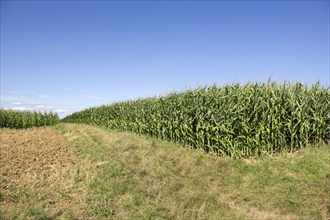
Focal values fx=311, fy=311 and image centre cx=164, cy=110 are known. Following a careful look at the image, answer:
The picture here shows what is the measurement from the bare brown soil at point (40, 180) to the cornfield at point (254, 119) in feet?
16.6

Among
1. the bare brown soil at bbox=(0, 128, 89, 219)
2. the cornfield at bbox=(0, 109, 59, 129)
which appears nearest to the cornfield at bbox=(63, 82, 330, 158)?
the bare brown soil at bbox=(0, 128, 89, 219)

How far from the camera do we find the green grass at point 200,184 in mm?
6941

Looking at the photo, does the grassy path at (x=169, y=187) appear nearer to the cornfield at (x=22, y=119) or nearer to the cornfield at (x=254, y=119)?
the cornfield at (x=254, y=119)

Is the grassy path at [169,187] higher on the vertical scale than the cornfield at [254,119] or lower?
lower

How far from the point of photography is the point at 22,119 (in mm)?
27312

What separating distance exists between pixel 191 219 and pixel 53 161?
4.42m

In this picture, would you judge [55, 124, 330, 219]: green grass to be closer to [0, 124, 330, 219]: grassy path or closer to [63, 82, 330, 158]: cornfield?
[0, 124, 330, 219]: grassy path

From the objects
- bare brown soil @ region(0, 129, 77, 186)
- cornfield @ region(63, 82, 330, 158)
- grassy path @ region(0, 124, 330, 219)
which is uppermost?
cornfield @ region(63, 82, 330, 158)

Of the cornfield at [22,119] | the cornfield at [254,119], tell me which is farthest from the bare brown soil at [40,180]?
the cornfield at [22,119]

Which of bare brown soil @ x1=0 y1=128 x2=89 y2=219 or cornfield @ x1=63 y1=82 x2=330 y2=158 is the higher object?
cornfield @ x1=63 y1=82 x2=330 y2=158

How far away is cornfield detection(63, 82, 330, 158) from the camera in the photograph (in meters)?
11.1

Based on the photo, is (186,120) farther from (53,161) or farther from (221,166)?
(53,161)

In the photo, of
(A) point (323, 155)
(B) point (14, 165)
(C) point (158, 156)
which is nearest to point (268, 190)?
(A) point (323, 155)

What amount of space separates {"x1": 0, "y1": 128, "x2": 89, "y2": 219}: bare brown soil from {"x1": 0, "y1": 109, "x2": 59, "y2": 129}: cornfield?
694 inches
